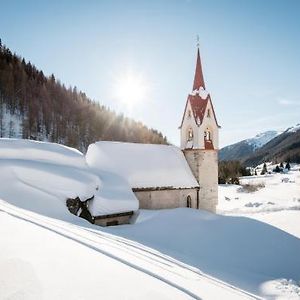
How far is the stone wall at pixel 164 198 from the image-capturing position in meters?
22.9

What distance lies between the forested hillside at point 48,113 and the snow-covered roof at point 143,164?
4411 cm

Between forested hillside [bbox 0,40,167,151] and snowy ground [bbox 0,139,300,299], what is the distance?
49.8m

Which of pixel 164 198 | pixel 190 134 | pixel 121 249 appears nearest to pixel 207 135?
pixel 190 134

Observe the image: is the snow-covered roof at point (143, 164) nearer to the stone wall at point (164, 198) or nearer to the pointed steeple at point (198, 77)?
the stone wall at point (164, 198)

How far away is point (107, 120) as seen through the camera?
295 feet

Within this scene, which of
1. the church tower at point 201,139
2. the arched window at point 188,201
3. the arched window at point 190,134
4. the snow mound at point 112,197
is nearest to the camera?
the snow mound at point 112,197

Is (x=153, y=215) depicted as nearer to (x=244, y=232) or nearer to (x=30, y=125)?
(x=244, y=232)

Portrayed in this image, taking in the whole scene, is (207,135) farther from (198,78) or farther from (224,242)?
(224,242)

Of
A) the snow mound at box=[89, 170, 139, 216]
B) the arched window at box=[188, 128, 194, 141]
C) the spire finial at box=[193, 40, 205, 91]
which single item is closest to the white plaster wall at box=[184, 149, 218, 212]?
the arched window at box=[188, 128, 194, 141]

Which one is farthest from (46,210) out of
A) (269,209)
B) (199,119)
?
(269,209)

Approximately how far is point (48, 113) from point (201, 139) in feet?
182

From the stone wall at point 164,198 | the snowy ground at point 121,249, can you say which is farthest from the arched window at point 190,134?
the snowy ground at point 121,249

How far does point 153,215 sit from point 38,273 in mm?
15710

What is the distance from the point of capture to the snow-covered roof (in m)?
22.9
